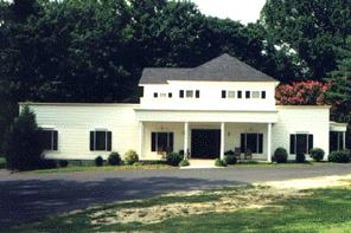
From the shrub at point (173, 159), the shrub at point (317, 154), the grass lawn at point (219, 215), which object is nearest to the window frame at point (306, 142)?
the shrub at point (317, 154)

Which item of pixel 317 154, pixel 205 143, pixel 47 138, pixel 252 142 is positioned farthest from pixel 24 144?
pixel 317 154

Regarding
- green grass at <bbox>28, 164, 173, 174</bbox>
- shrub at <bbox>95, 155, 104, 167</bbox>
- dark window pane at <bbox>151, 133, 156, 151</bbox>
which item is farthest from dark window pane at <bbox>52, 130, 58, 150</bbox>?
dark window pane at <bbox>151, 133, 156, 151</bbox>

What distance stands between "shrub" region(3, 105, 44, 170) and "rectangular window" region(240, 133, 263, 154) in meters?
13.5

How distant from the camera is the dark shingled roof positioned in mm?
46969

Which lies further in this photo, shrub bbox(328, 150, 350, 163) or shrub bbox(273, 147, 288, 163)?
shrub bbox(328, 150, 350, 163)

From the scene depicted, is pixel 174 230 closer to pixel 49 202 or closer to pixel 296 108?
pixel 49 202

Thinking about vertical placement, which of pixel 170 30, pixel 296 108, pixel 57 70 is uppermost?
pixel 170 30

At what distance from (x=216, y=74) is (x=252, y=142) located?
212 inches

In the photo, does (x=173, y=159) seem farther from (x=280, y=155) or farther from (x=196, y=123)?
(x=280, y=155)

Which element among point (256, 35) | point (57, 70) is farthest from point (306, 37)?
point (57, 70)

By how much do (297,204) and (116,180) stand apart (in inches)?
504

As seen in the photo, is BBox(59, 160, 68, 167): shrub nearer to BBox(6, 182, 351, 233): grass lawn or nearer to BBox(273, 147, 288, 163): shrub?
BBox(273, 147, 288, 163): shrub

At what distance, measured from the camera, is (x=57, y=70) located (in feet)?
190

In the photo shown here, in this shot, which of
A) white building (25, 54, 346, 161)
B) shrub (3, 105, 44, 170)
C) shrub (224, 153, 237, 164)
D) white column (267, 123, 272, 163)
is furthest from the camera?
white building (25, 54, 346, 161)
